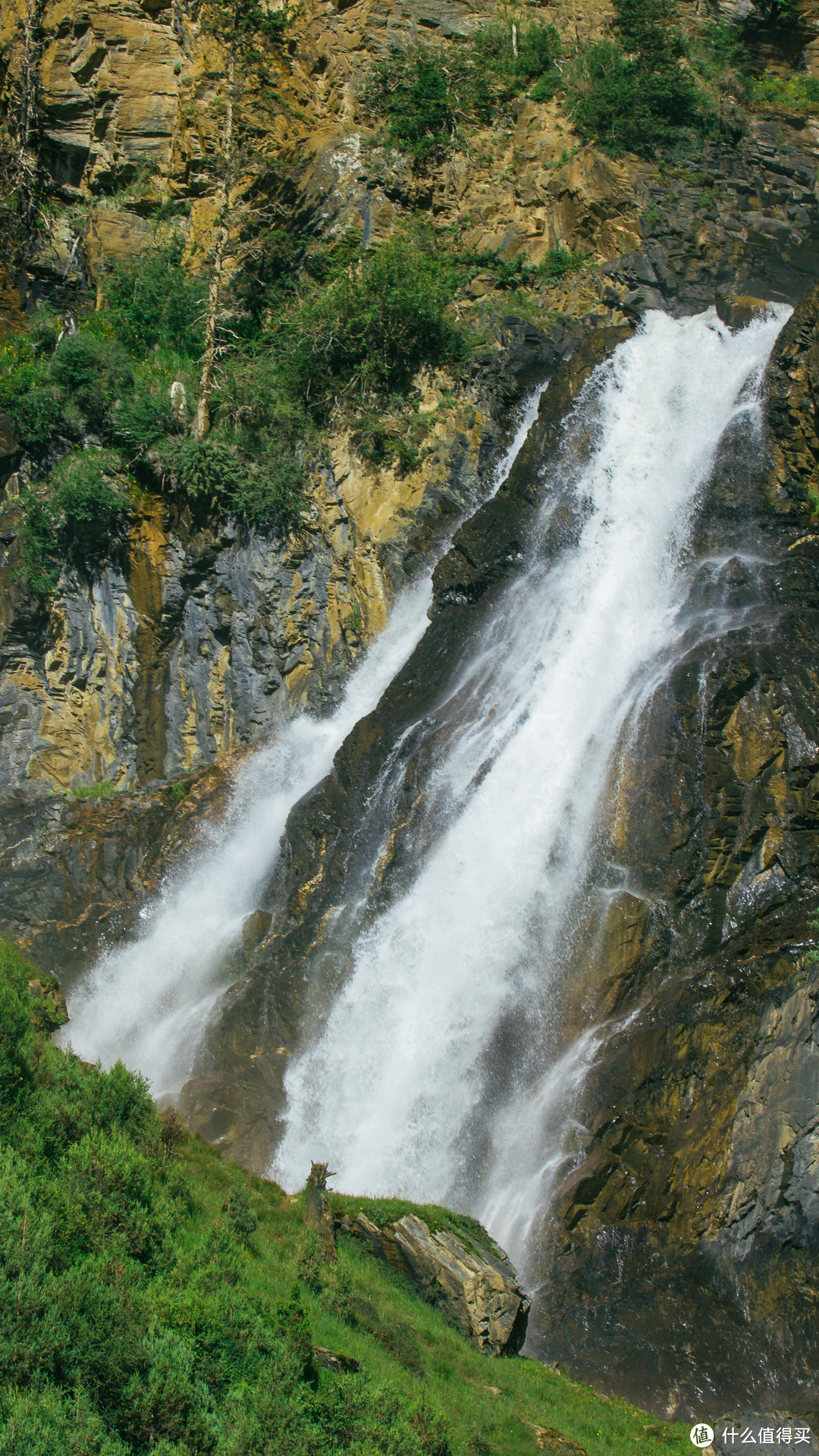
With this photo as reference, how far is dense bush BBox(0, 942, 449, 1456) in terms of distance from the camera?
5.40m

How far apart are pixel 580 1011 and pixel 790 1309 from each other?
3.93 metres

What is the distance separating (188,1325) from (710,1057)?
21.5 feet

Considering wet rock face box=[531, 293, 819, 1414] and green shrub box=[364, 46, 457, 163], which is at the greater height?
green shrub box=[364, 46, 457, 163]

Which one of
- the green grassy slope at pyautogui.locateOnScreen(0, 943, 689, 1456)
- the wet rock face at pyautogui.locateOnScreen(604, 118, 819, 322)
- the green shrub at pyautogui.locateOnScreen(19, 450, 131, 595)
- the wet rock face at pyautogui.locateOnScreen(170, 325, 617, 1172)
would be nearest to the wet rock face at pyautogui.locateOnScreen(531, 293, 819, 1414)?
the green grassy slope at pyautogui.locateOnScreen(0, 943, 689, 1456)

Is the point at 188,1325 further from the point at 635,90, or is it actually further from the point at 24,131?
the point at 24,131

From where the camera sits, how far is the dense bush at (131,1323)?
5402mm

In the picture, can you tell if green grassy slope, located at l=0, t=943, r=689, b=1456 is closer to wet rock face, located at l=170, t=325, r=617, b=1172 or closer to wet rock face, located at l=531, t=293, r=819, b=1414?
wet rock face, located at l=531, t=293, r=819, b=1414

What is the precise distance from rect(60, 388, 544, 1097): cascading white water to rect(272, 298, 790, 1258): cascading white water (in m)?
2.85

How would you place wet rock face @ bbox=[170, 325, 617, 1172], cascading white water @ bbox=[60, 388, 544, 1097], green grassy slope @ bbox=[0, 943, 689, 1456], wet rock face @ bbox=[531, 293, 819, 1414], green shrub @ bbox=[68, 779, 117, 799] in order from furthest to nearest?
green shrub @ bbox=[68, 779, 117, 799]
cascading white water @ bbox=[60, 388, 544, 1097]
wet rock face @ bbox=[170, 325, 617, 1172]
wet rock face @ bbox=[531, 293, 819, 1414]
green grassy slope @ bbox=[0, 943, 689, 1456]

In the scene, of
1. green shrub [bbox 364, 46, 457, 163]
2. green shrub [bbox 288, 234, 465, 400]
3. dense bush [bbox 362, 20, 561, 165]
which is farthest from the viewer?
dense bush [bbox 362, 20, 561, 165]

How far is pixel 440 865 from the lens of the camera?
1464 cm

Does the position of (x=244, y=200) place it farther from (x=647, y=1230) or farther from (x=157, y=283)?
(x=647, y=1230)

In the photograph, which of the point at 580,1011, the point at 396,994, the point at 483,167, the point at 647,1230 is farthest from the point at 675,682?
the point at 483,167

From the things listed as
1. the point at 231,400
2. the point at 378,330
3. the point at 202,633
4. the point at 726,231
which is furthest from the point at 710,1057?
the point at 726,231
